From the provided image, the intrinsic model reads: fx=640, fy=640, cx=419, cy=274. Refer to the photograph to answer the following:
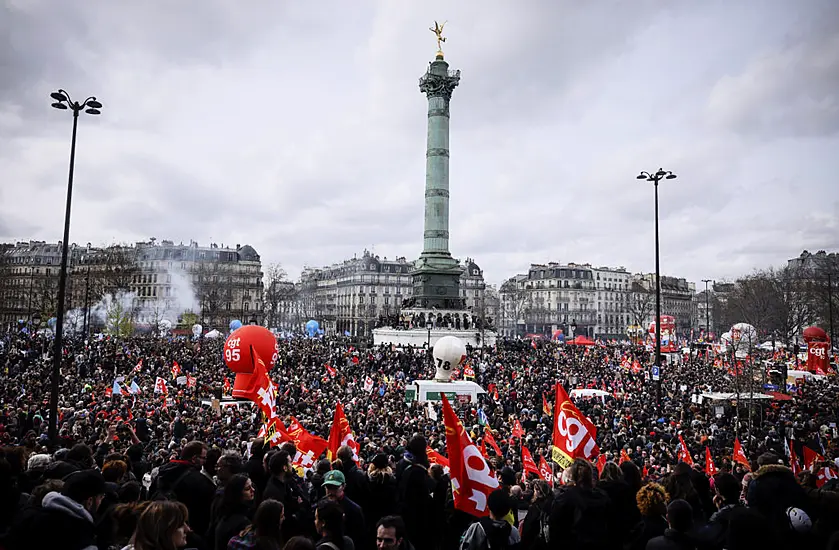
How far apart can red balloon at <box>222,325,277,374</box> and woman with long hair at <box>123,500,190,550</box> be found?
53.4ft

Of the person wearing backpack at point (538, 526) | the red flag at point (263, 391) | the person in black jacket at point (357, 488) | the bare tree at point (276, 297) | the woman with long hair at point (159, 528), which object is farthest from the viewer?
the bare tree at point (276, 297)

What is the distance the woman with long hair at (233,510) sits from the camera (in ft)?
15.5

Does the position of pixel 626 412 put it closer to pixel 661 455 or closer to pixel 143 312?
pixel 661 455

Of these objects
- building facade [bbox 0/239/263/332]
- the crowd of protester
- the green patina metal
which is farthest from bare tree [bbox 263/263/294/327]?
the crowd of protester

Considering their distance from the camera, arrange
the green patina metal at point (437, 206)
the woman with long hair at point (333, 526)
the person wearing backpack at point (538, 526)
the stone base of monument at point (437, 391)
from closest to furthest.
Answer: the woman with long hair at point (333, 526) → the person wearing backpack at point (538, 526) → the stone base of monument at point (437, 391) → the green patina metal at point (437, 206)

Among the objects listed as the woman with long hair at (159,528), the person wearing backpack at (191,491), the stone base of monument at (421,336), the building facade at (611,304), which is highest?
the building facade at (611,304)

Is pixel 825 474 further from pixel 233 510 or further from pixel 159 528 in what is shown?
pixel 159 528

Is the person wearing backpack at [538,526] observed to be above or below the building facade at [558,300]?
below

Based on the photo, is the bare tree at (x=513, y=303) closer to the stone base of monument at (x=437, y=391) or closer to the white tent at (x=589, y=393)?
the stone base of monument at (x=437, y=391)

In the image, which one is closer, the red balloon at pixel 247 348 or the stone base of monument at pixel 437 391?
the red balloon at pixel 247 348

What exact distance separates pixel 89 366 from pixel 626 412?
23248mm

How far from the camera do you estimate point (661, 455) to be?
44.6 ft

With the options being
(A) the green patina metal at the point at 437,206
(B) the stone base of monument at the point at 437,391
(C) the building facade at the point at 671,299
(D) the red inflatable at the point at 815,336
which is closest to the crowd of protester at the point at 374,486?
(B) the stone base of monument at the point at 437,391

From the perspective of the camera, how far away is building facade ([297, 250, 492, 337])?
113500 millimetres
